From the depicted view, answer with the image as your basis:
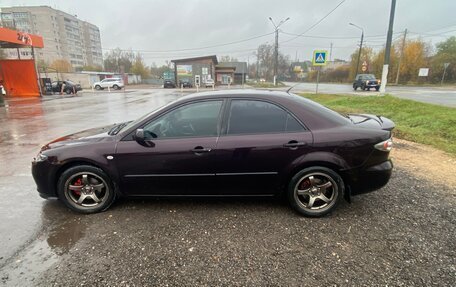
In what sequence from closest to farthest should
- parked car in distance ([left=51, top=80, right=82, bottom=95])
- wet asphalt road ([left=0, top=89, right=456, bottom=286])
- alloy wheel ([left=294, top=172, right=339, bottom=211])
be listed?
wet asphalt road ([left=0, top=89, right=456, bottom=286]) → alloy wheel ([left=294, top=172, right=339, bottom=211]) → parked car in distance ([left=51, top=80, right=82, bottom=95])

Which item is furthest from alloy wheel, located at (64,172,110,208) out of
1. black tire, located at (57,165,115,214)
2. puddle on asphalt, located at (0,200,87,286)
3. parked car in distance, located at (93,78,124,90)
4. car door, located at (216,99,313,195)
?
parked car in distance, located at (93,78,124,90)

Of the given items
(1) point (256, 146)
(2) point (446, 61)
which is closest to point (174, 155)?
(1) point (256, 146)

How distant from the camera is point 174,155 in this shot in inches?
127

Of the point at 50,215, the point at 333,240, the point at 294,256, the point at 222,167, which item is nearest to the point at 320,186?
the point at 333,240

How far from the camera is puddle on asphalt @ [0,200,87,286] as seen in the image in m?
2.40

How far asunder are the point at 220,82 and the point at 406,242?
2137 inches

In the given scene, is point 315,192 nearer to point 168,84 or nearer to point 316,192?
point 316,192

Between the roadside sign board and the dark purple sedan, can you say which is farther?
the roadside sign board

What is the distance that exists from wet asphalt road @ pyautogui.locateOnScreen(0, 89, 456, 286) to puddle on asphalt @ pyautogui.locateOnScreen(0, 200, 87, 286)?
11mm

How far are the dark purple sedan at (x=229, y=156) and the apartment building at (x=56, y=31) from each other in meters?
91.1

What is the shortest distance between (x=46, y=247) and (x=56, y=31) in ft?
341

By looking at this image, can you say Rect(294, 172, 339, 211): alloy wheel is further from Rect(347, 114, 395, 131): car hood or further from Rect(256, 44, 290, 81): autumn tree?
Rect(256, 44, 290, 81): autumn tree

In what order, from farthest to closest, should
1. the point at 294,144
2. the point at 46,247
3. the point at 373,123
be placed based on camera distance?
the point at 373,123 → the point at 294,144 → the point at 46,247

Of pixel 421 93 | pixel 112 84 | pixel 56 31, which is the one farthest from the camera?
pixel 56 31
